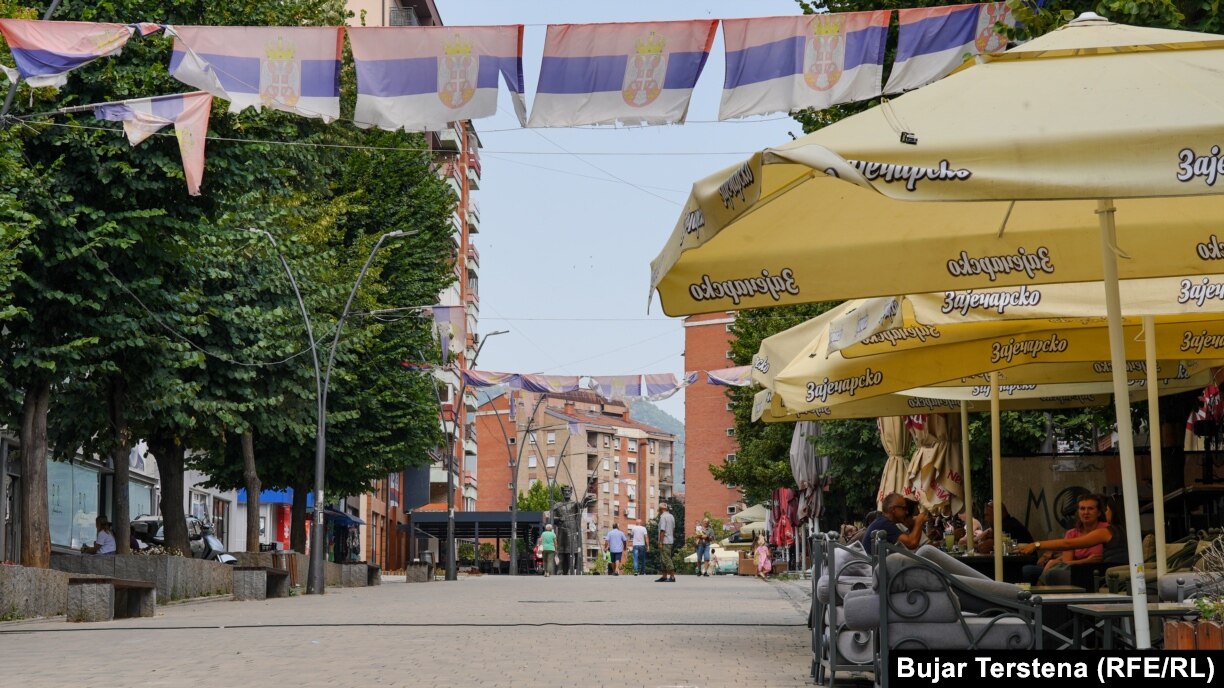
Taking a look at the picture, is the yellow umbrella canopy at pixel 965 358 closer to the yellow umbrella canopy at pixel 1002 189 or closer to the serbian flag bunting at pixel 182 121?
the yellow umbrella canopy at pixel 1002 189

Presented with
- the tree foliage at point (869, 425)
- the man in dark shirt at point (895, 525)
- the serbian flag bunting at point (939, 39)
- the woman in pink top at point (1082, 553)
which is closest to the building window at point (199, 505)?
the tree foliage at point (869, 425)

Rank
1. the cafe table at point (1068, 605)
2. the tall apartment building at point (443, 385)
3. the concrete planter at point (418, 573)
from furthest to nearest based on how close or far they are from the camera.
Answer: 1. the tall apartment building at point (443, 385)
2. the concrete planter at point (418, 573)
3. the cafe table at point (1068, 605)

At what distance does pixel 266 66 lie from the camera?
14.1 m

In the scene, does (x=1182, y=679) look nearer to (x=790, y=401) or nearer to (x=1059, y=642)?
(x=1059, y=642)

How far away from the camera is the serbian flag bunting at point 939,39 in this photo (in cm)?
1425

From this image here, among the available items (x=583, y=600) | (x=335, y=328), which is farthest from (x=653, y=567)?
(x=583, y=600)

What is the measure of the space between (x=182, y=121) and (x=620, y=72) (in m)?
4.47

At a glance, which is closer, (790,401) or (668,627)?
(790,401)

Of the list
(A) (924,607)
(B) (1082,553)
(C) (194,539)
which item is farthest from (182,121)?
(C) (194,539)

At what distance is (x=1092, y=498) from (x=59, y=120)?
50.4 ft

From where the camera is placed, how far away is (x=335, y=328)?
115 feet

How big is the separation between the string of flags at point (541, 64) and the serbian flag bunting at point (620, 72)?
0.01 meters

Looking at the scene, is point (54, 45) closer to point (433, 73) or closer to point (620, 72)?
point (433, 73)

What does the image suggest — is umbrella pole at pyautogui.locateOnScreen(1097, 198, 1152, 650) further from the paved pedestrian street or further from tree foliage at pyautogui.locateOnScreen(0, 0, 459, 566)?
tree foliage at pyautogui.locateOnScreen(0, 0, 459, 566)
